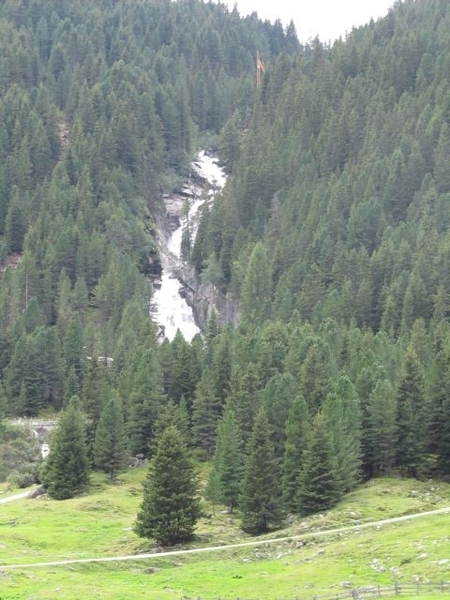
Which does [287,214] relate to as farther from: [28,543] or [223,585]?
[223,585]

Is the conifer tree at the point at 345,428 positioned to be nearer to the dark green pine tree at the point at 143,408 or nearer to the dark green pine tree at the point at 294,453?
the dark green pine tree at the point at 294,453

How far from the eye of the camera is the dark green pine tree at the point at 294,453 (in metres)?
82.2

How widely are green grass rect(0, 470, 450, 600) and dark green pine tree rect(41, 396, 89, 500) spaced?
478 cm

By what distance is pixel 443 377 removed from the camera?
3679 inches

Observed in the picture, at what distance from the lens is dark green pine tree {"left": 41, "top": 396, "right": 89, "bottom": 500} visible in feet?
312

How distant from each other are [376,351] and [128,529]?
4419 centimetres

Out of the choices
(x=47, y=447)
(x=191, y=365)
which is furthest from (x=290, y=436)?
(x=47, y=447)

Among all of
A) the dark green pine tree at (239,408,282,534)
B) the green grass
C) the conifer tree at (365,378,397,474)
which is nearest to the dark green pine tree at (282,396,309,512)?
the dark green pine tree at (239,408,282,534)

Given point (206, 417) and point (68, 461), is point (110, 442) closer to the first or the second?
point (68, 461)

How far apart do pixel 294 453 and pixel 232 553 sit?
56.4 feet

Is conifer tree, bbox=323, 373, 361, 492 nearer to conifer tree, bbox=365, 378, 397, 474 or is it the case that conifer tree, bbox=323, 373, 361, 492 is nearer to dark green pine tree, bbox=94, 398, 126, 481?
conifer tree, bbox=365, 378, 397, 474

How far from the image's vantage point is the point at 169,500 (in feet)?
237

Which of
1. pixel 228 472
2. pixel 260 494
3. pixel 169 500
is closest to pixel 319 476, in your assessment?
pixel 260 494

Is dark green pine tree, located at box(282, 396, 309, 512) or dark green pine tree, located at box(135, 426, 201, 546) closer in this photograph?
dark green pine tree, located at box(135, 426, 201, 546)
